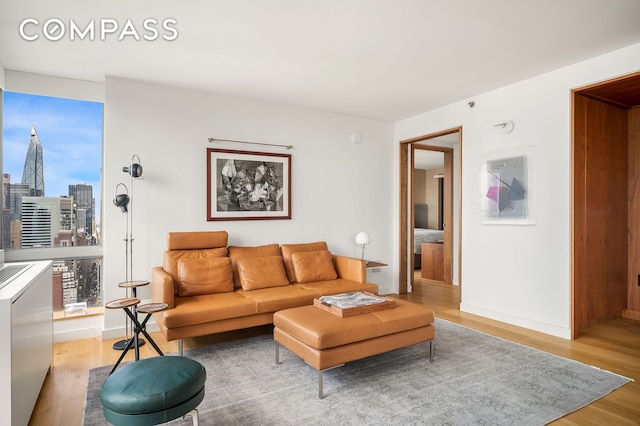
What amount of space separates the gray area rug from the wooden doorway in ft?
3.61

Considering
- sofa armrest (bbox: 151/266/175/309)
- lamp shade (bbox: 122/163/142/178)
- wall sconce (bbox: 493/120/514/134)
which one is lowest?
sofa armrest (bbox: 151/266/175/309)

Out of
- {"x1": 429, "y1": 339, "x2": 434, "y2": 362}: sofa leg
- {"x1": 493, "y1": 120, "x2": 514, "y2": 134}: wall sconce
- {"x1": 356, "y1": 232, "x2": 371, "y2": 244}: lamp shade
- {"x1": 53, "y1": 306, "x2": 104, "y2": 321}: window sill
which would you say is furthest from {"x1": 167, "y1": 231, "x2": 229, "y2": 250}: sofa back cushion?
{"x1": 493, "y1": 120, "x2": 514, "y2": 134}: wall sconce

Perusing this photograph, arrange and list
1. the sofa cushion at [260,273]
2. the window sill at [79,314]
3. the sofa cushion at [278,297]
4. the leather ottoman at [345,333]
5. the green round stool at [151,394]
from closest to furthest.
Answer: the green round stool at [151,394] < the leather ottoman at [345,333] < the sofa cushion at [278,297] < the window sill at [79,314] < the sofa cushion at [260,273]

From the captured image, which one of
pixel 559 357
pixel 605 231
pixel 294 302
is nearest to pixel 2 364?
pixel 294 302

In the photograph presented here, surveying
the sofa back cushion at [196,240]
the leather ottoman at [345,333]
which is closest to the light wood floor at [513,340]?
the sofa back cushion at [196,240]

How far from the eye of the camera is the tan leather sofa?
3248 millimetres

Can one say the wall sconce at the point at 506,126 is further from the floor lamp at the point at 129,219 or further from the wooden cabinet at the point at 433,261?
the floor lamp at the point at 129,219

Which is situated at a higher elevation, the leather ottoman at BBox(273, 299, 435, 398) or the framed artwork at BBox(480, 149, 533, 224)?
the framed artwork at BBox(480, 149, 533, 224)

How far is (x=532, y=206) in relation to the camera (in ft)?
13.0

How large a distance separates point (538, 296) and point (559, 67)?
236 centimetres

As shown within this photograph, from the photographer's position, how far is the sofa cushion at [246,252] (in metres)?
4.13

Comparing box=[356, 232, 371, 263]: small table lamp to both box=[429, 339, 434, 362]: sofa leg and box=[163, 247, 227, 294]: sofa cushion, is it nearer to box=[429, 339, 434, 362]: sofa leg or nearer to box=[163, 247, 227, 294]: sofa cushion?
box=[163, 247, 227, 294]: sofa cushion

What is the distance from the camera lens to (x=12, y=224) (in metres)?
3.74

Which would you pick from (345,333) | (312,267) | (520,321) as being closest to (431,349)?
(345,333)
